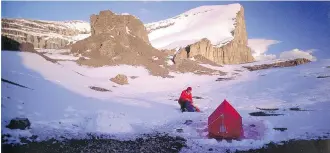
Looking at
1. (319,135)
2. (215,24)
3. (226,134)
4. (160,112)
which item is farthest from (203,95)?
(215,24)

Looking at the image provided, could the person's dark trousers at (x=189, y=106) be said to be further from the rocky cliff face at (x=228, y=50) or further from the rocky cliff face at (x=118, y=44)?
the rocky cliff face at (x=228, y=50)

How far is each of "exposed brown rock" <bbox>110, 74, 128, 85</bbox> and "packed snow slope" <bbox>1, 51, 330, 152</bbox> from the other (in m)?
0.24

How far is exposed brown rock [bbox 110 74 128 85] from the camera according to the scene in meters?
17.1

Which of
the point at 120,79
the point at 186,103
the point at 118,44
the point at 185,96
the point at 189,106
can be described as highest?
the point at 118,44

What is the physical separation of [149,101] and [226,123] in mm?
4378

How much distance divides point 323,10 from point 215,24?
1546 cm

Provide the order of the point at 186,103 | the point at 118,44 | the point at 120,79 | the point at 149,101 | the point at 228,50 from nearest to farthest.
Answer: the point at 186,103 < the point at 149,101 < the point at 120,79 < the point at 118,44 < the point at 228,50

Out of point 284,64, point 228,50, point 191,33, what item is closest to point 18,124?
point 284,64

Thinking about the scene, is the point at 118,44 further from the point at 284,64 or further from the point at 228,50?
the point at 284,64

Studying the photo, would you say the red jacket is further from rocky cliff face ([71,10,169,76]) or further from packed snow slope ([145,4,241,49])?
packed snow slope ([145,4,241,49])

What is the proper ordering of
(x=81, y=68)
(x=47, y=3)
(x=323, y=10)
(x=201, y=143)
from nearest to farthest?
1. (x=201, y=143)
2. (x=47, y=3)
3. (x=323, y=10)
4. (x=81, y=68)

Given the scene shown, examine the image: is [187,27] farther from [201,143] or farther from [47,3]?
[201,143]

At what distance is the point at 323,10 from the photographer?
16094mm

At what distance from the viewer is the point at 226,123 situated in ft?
42.9
